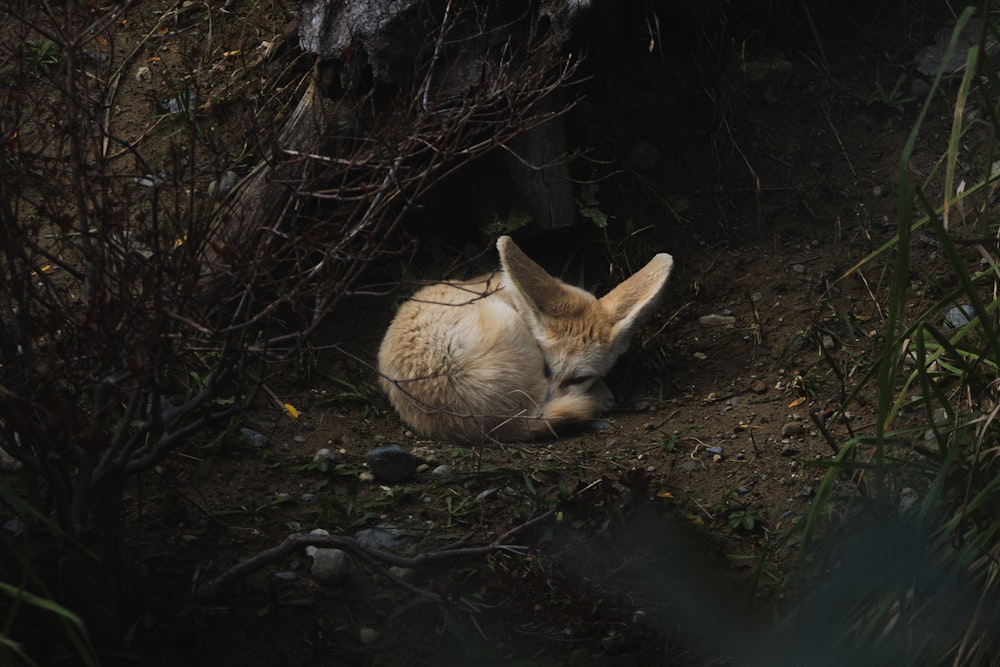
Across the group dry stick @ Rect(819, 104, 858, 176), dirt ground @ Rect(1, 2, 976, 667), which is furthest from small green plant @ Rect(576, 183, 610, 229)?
dry stick @ Rect(819, 104, 858, 176)

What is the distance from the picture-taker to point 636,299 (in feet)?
16.5

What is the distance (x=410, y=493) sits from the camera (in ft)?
13.0

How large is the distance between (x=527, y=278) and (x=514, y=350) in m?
0.37

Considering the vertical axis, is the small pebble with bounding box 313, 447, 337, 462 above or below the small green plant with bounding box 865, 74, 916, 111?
below

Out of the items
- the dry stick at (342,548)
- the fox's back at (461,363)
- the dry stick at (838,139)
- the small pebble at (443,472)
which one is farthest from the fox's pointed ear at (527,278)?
the dry stick at (342,548)

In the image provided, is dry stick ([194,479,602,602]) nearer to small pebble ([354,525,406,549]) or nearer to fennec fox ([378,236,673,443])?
small pebble ([354,525,406,549])

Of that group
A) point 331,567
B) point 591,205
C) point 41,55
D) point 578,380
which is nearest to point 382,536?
point 331,567

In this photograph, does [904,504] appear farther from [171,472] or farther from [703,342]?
[171,472]

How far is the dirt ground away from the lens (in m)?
3.26

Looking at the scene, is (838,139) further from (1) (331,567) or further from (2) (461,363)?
(1) (331,567)

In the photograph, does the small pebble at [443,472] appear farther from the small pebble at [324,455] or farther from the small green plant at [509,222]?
the small green plant at [509,222]

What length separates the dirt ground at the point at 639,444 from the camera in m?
3.26

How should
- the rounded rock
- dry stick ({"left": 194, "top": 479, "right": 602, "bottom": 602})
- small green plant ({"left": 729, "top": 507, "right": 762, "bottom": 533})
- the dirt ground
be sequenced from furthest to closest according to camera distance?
the rounded rock
small green plant ({"left": 729, "top": 507, "right": 762, "bottom": 533})
the dirt ground
dry stick ({"left": 194, "top": 479, "right": 602, "bottom": 602})

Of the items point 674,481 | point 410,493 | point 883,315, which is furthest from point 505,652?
point 883,315
